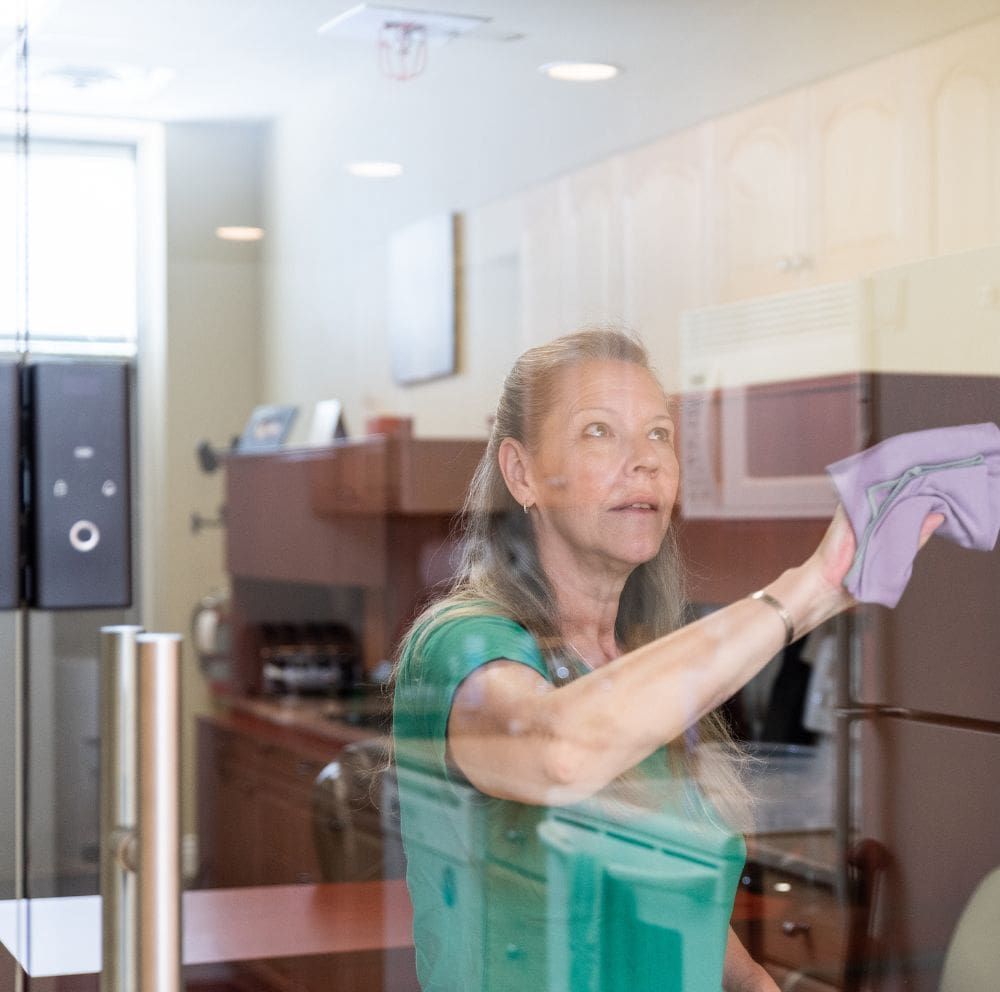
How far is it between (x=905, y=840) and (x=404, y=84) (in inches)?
24.0

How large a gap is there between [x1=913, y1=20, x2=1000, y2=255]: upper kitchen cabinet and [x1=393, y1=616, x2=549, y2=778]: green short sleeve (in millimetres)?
418

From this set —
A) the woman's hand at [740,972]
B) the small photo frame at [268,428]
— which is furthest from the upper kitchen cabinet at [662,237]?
the woman's hand at [740,972]

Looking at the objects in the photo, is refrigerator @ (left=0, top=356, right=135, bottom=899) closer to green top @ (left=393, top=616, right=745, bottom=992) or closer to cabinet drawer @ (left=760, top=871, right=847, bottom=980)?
green top @ (left=393, top=616, right=745, bottom=992)

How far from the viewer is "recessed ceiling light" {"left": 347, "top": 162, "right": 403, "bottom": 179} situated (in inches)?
31.8

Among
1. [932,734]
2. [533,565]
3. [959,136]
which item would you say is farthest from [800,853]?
[959,136]

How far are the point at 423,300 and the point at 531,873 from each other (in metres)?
0.34

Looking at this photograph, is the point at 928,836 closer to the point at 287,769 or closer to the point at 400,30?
the point at 287,769

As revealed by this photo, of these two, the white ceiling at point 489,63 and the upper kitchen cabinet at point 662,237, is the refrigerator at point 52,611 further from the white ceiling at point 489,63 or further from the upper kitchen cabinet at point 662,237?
the upper kitchen cabinet at point 662,237

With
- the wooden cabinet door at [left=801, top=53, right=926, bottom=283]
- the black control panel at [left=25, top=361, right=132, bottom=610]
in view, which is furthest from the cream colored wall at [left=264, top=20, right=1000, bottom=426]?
the black control panel at [left=25, top=361, right=132, bottom=610]

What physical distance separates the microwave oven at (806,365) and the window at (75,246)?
339 millimetres

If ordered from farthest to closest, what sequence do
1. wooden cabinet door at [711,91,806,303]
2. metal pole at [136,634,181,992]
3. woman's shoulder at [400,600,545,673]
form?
1. wooden cabinet door at [711,91,806,303]
2. woman's shoulder at [400,600,545,673]
3. metal pole at [136,634,181,992]

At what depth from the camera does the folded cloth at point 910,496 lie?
98 cm

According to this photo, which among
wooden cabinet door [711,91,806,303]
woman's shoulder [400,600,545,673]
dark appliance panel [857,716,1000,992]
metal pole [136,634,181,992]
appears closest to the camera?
metal pole [136,634,181,992]

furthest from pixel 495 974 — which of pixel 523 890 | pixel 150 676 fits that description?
pixel 150 676
